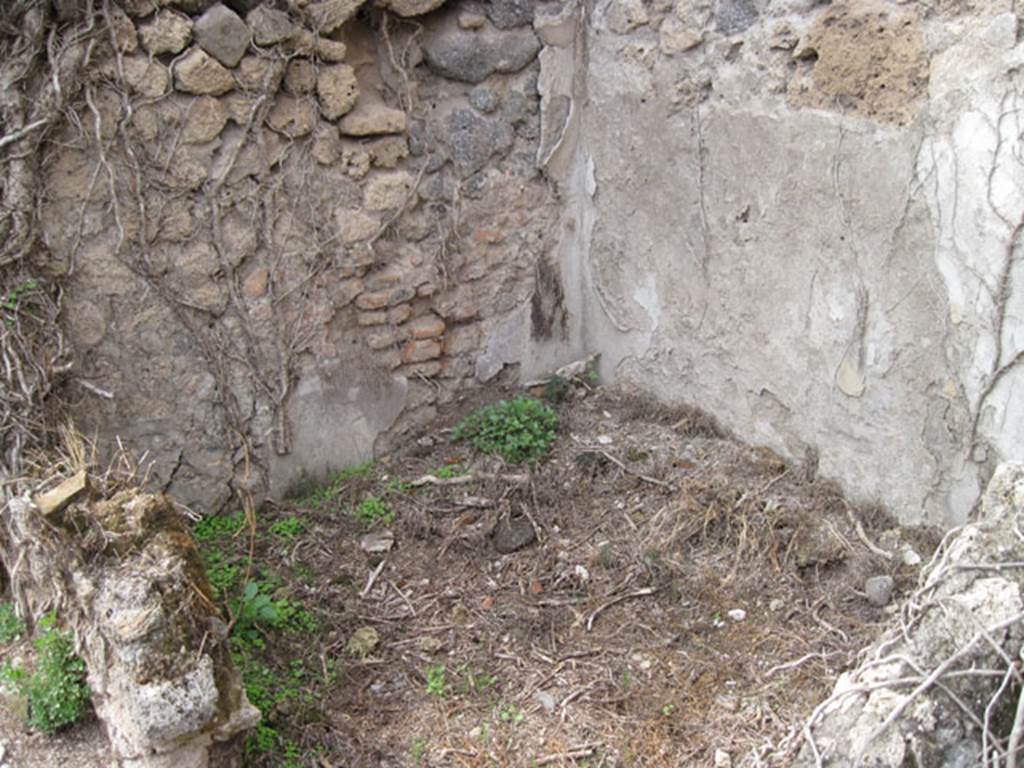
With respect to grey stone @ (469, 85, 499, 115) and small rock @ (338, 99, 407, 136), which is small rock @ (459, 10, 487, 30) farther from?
small rock @ (338, 99, 407, 136)

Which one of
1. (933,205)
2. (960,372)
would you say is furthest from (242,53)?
(960,372)

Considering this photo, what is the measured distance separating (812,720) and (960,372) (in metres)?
1.46

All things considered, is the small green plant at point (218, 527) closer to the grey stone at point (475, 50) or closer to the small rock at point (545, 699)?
the small rock at point (545, 699)

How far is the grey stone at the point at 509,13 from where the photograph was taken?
395cm

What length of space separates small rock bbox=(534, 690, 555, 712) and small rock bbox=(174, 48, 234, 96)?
214cm

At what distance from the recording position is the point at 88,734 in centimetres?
269

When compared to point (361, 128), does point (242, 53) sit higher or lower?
higher

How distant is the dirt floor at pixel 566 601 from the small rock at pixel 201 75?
1.49 m

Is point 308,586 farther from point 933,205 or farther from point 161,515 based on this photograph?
point 933,205

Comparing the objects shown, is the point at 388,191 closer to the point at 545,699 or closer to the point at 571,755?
the point at 545,699

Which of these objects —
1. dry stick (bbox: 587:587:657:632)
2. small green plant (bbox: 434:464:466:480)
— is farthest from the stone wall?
dry stick (bbox: 587:587:657:632)

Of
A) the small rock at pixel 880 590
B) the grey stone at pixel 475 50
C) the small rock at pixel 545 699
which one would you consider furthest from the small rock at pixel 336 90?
the small rock at pixel 880 590

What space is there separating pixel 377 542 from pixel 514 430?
0.71 meters

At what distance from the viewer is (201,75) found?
131 inches
